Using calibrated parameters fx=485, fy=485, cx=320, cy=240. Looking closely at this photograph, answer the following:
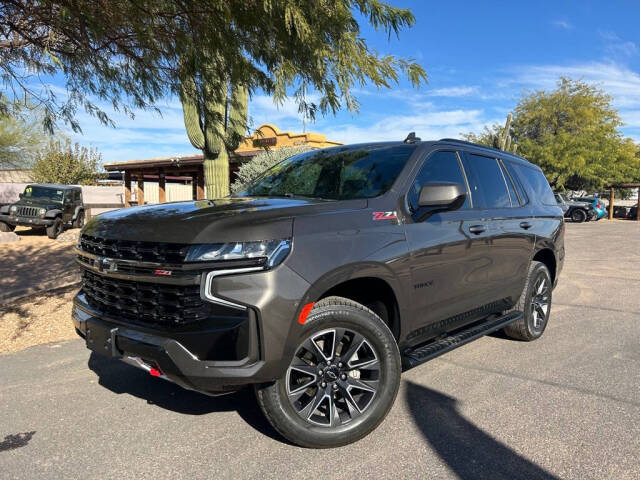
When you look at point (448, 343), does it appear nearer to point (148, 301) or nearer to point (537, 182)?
point (148, 301)

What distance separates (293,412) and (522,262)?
3009mm

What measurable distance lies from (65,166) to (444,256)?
36.1 m

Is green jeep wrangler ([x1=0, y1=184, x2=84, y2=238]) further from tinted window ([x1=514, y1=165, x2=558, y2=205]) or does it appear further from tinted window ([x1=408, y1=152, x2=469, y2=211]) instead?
tinted window ([x1=408, y1=152, x2=469, y2=211])

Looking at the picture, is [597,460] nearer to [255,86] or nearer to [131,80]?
[255,86]

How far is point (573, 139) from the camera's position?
3253cm

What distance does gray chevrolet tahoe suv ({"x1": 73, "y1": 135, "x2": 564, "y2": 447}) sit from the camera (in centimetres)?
257

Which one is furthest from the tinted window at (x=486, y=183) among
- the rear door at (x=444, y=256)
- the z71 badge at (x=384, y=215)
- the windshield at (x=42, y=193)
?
the windshield at (x=42, y=193)

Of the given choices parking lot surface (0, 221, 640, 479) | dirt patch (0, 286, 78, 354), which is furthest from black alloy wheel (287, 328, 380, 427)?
dirt patch (0, 286, 78, 354)

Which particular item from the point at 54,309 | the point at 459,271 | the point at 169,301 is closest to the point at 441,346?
the point at 459,271

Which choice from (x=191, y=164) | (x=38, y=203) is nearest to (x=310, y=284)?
(x=38, y=203)

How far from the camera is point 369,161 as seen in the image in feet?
12.8

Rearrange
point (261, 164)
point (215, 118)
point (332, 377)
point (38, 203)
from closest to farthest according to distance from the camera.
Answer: point (332, 377), point (215, 118), point (261, 164), point (38, 203)

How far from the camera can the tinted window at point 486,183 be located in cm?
427

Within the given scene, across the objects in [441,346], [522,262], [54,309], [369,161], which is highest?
[369,161]
